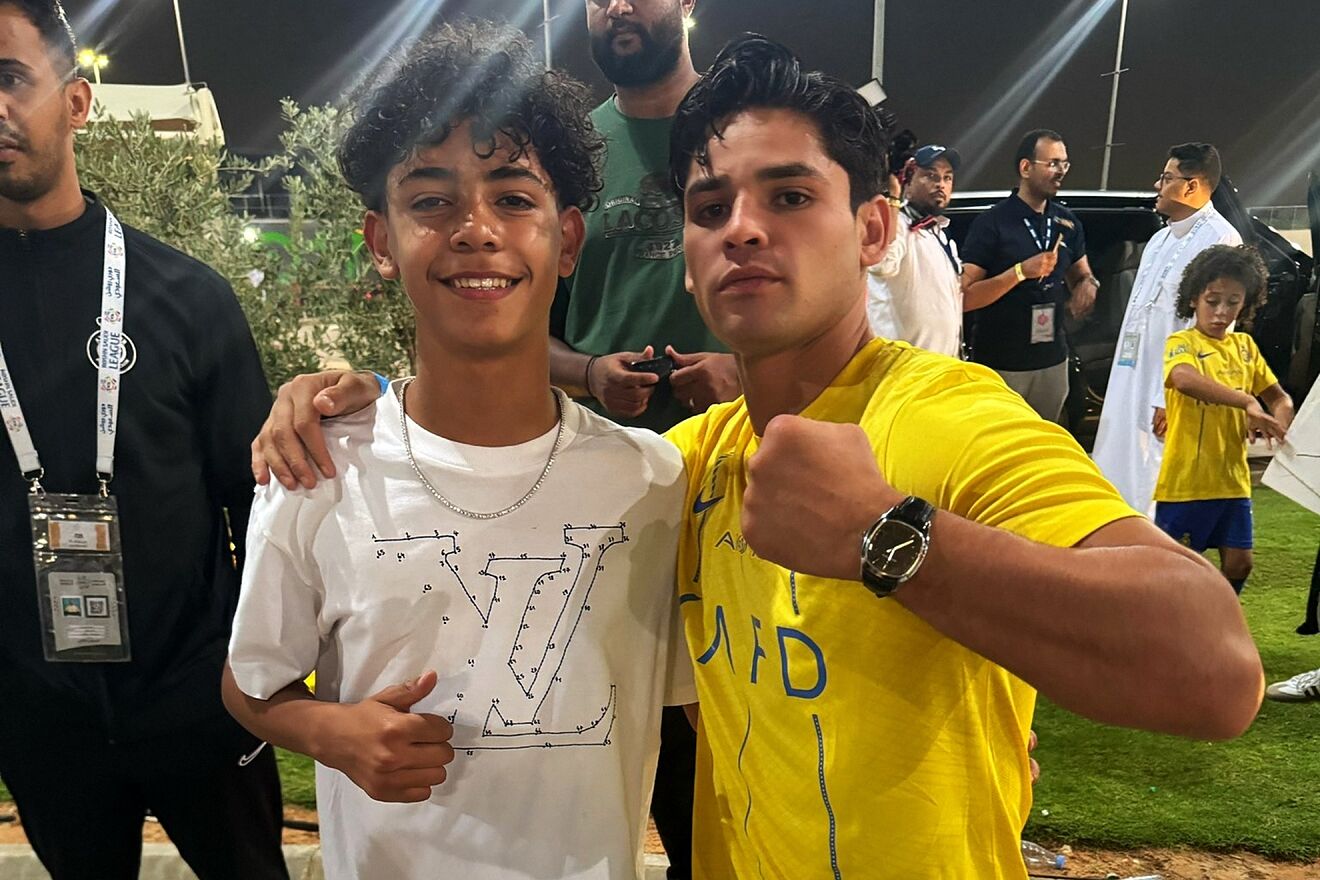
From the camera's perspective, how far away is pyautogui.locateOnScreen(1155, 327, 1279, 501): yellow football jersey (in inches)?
156

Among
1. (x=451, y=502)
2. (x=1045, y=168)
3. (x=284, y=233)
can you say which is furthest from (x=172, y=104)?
(x=1045, y=168)

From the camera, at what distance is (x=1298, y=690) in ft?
11.8

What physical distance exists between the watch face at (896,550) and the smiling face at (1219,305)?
13.2ft

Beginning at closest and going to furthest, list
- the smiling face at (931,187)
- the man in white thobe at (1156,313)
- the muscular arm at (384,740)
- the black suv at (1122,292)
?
the muscular arm at (384,740), the man in white thobe at (1156,313), the smiling face at (931,187), the black suv at (1122,292)

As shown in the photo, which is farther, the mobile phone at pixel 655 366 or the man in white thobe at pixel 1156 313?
the man in white thobe at pixel 1156 313

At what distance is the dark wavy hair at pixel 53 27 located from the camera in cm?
156

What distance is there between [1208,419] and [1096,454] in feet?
4.19

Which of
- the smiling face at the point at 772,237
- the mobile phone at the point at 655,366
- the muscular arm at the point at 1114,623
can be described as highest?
the smiling face at the point at 772,237

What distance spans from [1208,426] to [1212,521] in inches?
18.7

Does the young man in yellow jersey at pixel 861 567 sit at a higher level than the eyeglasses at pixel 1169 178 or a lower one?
lower

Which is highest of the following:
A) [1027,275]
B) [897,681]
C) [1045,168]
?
[1045,168]

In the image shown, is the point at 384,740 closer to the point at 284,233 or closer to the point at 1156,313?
the point at 284,233

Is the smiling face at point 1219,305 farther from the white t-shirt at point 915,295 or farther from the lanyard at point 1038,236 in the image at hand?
the white t-shirt at point 915,295

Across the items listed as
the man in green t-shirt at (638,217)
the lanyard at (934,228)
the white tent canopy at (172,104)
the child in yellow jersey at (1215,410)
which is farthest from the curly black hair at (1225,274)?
the white tent canopy at (172,104)
